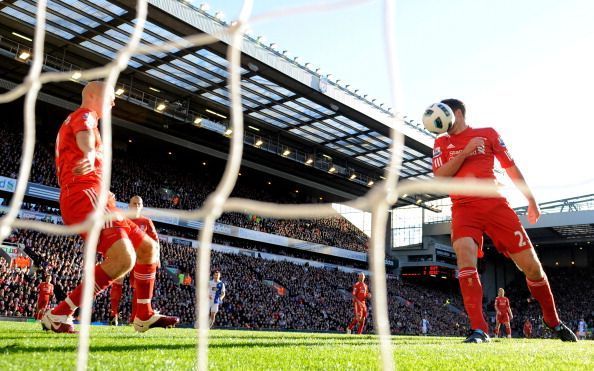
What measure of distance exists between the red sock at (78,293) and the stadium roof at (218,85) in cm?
1386

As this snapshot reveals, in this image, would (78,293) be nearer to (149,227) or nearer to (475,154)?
(149,227)

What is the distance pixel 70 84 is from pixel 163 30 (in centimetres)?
627

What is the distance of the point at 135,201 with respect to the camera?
569 cm

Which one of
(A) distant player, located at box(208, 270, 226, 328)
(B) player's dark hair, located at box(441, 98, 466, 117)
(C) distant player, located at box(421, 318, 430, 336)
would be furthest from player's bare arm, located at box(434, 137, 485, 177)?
(C) distant player, located at box(421, 318, 430, 336)

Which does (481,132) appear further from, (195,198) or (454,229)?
(195,198)

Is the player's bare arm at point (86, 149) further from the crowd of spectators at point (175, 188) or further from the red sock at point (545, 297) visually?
the crowd of spectators at point (175, 188)

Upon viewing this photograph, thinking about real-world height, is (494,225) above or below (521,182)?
below

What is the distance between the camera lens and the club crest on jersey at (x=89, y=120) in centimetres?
329

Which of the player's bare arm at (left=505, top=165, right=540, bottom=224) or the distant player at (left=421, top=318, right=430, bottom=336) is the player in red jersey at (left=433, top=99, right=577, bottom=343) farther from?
the distant player at (left=421, top=318, right=430, bottom=336)

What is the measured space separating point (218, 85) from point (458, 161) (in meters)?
18.6

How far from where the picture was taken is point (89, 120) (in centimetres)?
333

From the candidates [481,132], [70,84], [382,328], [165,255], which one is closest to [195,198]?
[165,255]

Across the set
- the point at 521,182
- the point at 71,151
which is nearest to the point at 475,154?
the point at 521,182

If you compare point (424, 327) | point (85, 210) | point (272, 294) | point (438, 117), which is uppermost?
point (438, 117)
